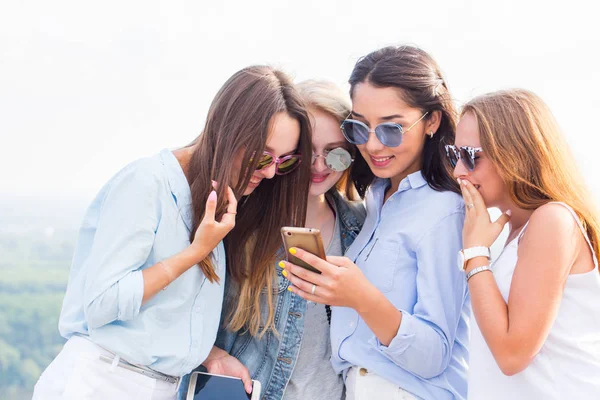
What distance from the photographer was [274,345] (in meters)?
2.86

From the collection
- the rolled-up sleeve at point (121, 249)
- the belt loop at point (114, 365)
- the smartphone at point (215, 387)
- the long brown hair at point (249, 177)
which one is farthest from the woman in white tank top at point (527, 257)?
the belt loop at point (114, 365)

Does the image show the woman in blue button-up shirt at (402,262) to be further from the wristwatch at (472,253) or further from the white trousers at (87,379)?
the white trousers at (87,379)

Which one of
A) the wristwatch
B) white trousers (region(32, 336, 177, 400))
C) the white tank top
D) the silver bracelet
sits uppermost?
the wristwatch

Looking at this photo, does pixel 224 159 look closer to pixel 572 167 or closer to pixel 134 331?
pixel 134 331

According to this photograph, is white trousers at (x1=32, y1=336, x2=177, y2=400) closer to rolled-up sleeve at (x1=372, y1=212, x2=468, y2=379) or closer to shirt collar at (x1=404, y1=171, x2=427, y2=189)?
rolled-up sleeve at (x1=372, y1=212, x2=468, y2=379)

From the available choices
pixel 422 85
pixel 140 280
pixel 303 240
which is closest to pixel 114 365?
pixel 140 280

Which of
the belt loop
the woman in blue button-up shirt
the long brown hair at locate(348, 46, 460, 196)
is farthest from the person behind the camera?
the long brown hair at locate(348, 46, 460, 196)

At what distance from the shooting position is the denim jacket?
2807 mm

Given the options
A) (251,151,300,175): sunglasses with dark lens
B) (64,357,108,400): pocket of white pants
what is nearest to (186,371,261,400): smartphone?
(64,357,108,400): pocket of white pants

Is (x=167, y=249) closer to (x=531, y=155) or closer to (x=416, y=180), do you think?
(x=416, y=180)

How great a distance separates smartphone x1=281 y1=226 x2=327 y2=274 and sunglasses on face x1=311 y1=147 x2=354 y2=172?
27.2 inches

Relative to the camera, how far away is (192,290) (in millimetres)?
2449

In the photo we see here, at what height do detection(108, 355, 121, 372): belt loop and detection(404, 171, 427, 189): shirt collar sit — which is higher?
detection(404, 171, 427, 189): shirt collar

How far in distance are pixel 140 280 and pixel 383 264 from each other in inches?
40.0
